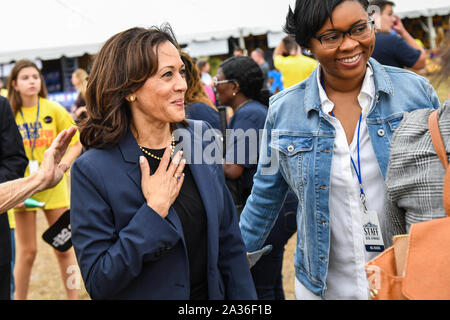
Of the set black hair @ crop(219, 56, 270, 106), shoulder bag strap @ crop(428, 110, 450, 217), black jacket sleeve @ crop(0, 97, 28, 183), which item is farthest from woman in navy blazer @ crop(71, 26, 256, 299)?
black hair @ crop(219, 56, 270, 106)

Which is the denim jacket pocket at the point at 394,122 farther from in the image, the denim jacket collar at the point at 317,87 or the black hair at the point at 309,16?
the black hair at the point at 309,16

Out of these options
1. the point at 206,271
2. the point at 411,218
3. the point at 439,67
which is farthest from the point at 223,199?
the point at 439,67

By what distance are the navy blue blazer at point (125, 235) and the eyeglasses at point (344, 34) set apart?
0.86 m

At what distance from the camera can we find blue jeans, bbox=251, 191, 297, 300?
10.5ft

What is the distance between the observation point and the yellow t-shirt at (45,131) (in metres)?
4.49

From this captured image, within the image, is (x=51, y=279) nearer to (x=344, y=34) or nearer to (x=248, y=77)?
(x=248, y=77)

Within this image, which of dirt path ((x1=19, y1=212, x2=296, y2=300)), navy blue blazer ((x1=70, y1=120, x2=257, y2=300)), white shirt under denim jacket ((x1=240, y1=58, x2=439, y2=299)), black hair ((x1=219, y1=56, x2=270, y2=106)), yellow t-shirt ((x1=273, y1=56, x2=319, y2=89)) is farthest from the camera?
yellow t-shirt ((x1=273, y1=56, x2=319, y2=89))

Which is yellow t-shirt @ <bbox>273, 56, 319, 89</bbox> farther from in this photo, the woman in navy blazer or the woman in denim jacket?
the woman in navy blazer

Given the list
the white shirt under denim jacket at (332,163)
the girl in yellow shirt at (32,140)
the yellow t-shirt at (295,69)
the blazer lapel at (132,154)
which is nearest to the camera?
the blazer lapel at (132,154)

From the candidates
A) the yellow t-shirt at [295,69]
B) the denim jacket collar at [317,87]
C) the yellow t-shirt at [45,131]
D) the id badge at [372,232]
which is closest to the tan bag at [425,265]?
the id badge at [372,232]

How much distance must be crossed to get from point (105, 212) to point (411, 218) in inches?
40.9

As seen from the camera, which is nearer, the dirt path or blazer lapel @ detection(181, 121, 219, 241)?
blazer lapel @ detection(181, 121, 219, 241)

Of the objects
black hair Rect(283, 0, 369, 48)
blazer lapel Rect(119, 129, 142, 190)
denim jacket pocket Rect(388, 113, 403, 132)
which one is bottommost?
blazer lapel Rect(119, 129, 142, 190)

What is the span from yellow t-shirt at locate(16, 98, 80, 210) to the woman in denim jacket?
9.48ft
